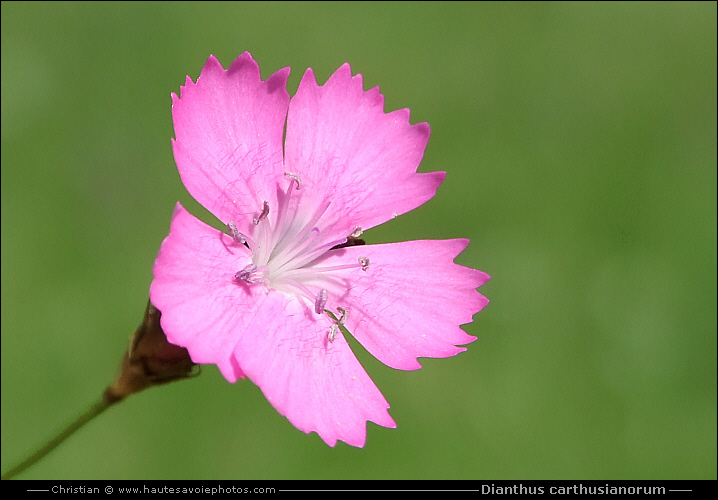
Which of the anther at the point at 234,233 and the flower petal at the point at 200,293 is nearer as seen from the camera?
the flower petal at the point at 200,293

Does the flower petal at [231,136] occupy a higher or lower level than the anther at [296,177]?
higher

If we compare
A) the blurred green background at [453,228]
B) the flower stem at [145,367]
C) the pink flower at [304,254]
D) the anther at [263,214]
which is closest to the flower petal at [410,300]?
the pink flower at [304,254]

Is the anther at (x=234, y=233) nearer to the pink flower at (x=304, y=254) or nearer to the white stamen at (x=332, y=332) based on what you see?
the pink flower at (x=304, y=254)

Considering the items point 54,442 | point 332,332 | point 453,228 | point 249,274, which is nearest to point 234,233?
point 249,274

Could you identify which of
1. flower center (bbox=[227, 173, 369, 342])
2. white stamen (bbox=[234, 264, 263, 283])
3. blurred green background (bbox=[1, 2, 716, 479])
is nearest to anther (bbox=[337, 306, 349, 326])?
flower center (bbox=[227, 173, 369, 342])

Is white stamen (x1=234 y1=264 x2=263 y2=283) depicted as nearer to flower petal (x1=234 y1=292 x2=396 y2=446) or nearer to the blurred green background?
flower petal (x1=234 y1=292 x2=396 y2=446)

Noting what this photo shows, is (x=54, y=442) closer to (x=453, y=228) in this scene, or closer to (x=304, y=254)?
(x=304, y=254)
